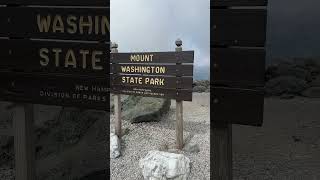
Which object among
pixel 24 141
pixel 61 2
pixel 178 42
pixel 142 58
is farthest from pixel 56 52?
pixel 142 58

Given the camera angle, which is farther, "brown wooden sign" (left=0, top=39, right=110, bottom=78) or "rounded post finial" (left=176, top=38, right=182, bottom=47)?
"rounded post finial" (left=176, top=38, right=182, bottom=47)

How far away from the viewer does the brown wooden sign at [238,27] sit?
6.07ft

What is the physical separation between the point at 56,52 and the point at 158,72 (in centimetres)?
190

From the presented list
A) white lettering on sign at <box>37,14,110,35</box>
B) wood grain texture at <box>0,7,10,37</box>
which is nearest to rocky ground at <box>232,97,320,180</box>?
white lettering on sign at <box>37,14,110,35</box>

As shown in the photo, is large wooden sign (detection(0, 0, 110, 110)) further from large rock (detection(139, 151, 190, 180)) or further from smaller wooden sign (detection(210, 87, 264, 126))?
large rock (detection(139, 151, 190, 180))

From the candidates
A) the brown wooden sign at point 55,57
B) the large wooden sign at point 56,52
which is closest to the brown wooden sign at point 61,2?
the large wooden sign at point 56,52

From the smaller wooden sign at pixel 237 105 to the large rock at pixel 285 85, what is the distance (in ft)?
5.38

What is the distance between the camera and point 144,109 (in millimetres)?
5262

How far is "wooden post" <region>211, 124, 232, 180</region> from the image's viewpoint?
1987mm

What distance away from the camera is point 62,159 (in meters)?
4.11

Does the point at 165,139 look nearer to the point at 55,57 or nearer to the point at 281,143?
the point at 281,143

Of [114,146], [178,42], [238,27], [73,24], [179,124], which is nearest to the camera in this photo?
[238,27]

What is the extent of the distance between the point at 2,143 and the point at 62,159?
1.89 ft

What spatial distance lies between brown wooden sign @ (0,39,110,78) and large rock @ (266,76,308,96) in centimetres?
168
